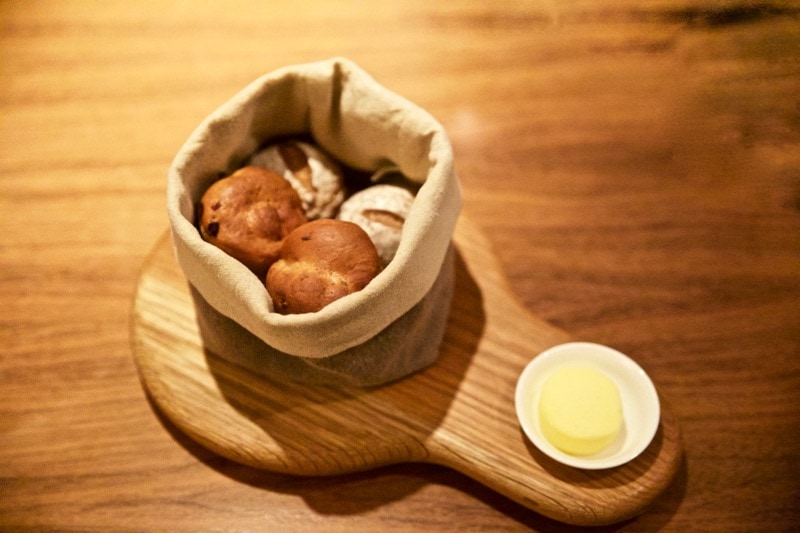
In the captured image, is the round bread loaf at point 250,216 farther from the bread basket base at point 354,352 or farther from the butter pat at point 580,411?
the butter pat at point 580,411

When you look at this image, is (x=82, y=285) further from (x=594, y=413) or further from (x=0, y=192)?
(x=594, y=413)

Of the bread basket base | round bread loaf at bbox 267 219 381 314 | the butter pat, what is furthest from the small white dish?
round bread loaf at bbox 267 219 381 314

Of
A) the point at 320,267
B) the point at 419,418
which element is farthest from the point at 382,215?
the point at 419,418

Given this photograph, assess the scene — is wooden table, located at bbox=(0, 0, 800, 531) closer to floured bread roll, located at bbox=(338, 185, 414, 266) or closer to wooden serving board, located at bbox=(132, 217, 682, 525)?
wooden serving board, located at bbox=(132, 217, 682, 525)

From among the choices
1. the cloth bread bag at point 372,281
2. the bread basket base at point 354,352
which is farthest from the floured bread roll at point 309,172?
the bread basket base at point 354,352

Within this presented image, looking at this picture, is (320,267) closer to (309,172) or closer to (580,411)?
(309,172)

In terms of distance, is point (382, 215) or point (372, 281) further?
point (382, 215)

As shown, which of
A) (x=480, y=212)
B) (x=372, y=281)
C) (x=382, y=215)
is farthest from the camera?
(x=480, y=212)
